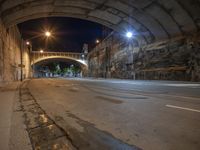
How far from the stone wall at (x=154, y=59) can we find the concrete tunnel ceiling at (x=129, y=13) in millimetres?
1571

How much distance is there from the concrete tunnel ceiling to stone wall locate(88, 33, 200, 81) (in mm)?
1571

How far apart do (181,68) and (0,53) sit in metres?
20.9

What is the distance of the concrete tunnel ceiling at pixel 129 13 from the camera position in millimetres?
20688

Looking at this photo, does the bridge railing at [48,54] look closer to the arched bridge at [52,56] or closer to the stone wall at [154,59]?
the arched bridge at [52,56]

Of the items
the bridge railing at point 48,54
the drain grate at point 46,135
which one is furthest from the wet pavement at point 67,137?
the bridge railing at point 48,54

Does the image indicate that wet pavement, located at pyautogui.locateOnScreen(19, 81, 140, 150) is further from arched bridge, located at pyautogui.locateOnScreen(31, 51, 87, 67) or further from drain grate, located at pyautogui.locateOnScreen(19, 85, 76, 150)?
arched bridge, located at pyautogui.locateOnScreen(31, 51, 87, 67)

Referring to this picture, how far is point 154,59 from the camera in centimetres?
2881

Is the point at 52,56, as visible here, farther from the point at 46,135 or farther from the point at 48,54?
the point at 46,135

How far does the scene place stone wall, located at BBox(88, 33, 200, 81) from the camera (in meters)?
22.7

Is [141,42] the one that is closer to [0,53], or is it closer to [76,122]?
[0,53]

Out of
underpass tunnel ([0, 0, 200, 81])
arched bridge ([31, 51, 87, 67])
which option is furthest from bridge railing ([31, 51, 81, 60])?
underpass tunnel ([0, 0, 200, 81])

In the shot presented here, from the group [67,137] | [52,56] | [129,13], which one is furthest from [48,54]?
[67,137]

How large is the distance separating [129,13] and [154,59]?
804 centimetres

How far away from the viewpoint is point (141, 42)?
32469 millimetres
